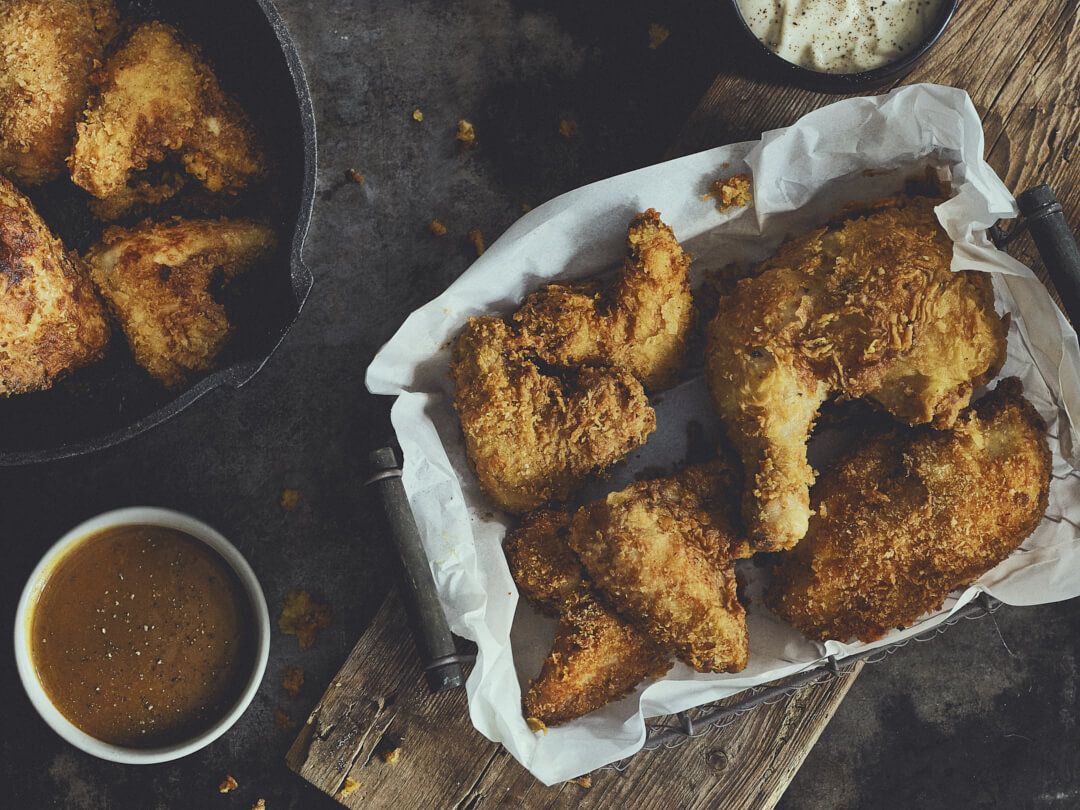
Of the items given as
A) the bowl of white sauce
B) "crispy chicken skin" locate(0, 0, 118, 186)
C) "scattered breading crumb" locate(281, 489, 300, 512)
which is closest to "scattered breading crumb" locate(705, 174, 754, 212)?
the bowl of white sauce

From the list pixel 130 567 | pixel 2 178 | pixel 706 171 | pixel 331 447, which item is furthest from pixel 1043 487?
pixel 2 178

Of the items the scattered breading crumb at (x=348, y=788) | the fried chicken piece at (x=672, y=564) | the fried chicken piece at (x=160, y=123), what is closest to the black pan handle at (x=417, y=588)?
the fried chicken piece at (x=672, y=564)

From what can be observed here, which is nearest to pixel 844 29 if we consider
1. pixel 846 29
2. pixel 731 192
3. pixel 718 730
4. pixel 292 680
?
pixel 846 29

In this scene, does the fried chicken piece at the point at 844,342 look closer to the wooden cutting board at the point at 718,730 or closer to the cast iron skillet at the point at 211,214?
the wooden cutting board at the point at 718,730

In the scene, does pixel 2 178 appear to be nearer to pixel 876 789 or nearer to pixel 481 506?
pixel 481 506

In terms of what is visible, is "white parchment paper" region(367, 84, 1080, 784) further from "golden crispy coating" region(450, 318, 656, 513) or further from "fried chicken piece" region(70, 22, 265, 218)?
"fried chicken piece" region(70, 22, 265, 218)

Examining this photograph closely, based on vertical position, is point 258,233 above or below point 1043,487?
above

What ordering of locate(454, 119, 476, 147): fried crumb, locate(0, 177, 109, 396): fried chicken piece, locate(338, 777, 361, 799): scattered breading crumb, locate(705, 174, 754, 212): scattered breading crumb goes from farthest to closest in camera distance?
locate(454, 119, 476, 147): fried crumb, locate(338, 777, 361, 799): scattered breading crumb, locate(705, 174, 754, 212): scattered breading crumb, locate(0, 177, 109, 396): fried chicken piece
